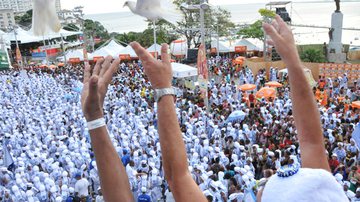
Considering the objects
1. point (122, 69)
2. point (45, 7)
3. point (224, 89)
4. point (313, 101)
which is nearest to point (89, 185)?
point (45, 7)

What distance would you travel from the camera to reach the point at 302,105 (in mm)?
1296

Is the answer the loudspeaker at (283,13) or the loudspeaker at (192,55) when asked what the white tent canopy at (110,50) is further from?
the loudspeaker at (283,13)

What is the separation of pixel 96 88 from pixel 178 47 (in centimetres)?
2308

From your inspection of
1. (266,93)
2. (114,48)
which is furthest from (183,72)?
(114,48)

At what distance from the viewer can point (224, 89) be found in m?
13.6

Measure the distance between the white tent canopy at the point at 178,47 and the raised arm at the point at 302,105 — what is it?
22323mm

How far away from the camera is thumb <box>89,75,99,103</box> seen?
1319 millimetres

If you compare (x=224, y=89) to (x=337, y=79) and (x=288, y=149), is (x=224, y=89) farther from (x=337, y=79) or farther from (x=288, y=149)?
(x=288, y=149)

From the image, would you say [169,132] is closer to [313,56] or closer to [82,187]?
[82,187]

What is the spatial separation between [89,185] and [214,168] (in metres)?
2.16

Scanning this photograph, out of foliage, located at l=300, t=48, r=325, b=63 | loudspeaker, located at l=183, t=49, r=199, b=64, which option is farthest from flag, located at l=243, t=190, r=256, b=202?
foliage, located at l=300, t=48, r=325, b=63

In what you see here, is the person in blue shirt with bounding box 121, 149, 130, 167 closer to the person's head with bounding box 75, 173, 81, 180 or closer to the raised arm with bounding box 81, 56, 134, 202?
the person's head with bounding box 75, 173, 81, 180

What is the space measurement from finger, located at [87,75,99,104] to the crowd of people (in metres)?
2.98

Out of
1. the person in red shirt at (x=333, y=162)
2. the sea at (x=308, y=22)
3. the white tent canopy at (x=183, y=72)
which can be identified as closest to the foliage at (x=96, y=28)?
the sea at (x=308, y=22)
